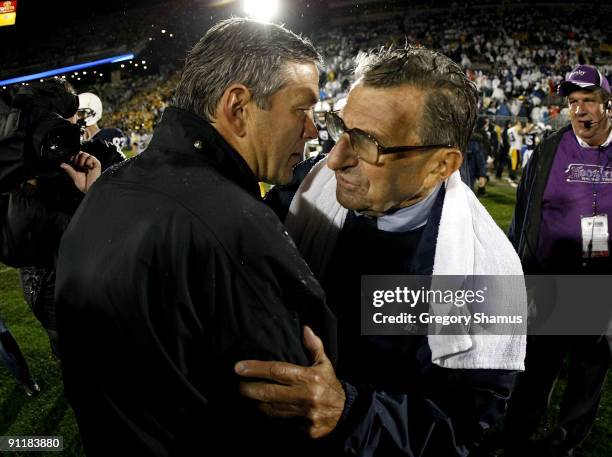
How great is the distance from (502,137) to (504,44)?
49.7 feet

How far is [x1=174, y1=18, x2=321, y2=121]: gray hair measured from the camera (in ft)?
4.01

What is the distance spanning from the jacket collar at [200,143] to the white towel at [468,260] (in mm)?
595

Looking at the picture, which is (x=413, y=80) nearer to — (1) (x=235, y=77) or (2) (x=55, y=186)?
(1) (x=235, y=77)

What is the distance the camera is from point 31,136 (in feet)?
5.63

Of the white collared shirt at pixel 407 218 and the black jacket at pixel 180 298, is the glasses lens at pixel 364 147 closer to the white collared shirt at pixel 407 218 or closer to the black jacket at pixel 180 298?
the white collared shirt at pixel 407 218

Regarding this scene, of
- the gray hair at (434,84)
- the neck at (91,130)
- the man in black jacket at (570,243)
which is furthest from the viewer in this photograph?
the neck at (91,130)

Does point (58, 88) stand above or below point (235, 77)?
below

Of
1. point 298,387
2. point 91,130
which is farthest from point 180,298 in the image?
point 91,130

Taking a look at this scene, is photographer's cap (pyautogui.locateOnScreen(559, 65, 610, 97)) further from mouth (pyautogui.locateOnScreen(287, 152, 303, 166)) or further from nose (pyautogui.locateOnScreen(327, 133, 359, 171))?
mouth (pyautogui.locateOnScreen(287, 152, 303, 166))

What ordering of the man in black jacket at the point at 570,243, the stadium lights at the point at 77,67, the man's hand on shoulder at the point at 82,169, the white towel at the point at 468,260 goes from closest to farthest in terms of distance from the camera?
the white towel at the point at 468,260 < the man's hand on shoulder at the point at 82,169 < the man in black jacket at the point at 570,243 < the stadium lights at the point at 77,67

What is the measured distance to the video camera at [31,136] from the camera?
1.70 meters

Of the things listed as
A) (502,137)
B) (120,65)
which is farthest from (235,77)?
(120,65)

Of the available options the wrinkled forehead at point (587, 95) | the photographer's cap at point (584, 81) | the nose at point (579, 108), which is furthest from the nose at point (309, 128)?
the photographer's cap at point (584, 81)

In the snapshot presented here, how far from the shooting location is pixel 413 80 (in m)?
1.55
